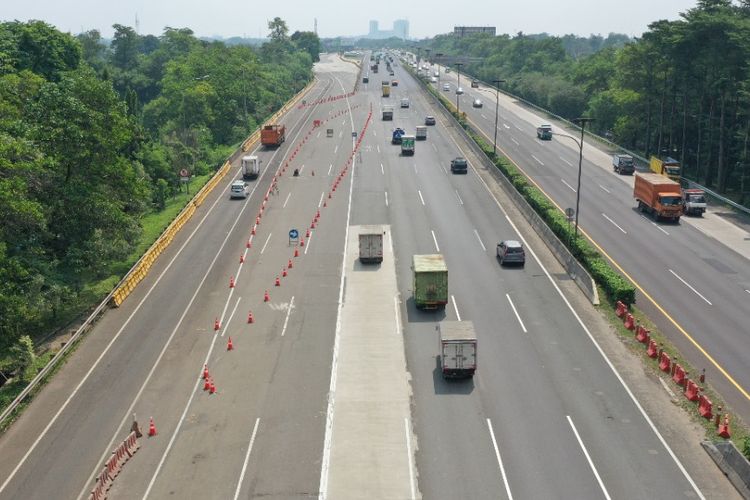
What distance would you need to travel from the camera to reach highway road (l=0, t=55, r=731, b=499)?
30.0 meters

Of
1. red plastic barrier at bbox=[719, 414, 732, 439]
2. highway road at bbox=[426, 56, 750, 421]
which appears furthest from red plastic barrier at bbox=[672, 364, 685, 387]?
red plastic barrier at bbox=[719, 414, 732, 439]

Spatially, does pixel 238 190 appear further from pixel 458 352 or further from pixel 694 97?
pixel 694 97

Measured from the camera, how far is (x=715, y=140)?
86688 millimetres

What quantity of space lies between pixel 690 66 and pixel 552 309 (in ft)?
177

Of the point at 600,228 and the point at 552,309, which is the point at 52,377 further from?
the point at 600,228

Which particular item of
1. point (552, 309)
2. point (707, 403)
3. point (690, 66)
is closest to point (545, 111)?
point (690, 66)

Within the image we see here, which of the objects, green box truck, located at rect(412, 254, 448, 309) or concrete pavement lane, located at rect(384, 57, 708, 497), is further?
green box truck, located at rect(412, 254, 448, 309)

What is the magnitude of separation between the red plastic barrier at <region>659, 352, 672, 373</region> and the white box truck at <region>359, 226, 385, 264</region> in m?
23.1

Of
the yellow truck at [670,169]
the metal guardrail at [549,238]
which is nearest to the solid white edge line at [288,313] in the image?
the metal guardrail at [549,238]

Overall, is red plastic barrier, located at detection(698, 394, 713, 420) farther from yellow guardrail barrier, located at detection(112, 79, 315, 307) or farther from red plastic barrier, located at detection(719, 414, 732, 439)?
A: yellow guardrail barrier, located at detection(112, 79, 315, 307)

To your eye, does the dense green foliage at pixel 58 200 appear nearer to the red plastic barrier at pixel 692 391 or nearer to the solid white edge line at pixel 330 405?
the solid white edge line at pixel 330 405

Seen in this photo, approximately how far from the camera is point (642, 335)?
41969 millimetres

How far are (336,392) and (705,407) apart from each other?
56.4 ft

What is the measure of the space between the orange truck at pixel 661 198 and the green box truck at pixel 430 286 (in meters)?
29.8
